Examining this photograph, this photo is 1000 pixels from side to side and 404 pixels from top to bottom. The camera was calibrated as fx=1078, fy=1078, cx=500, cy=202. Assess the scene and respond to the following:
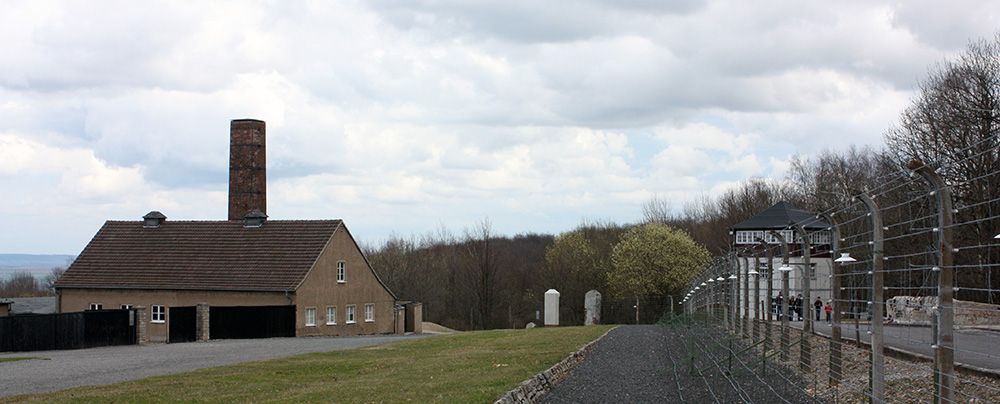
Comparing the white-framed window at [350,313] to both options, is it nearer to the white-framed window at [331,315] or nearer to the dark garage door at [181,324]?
the white-framed window at [331,315]

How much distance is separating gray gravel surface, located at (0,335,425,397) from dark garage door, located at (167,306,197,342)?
3.63 m

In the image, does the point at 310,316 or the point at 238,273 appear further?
the point at 238,273

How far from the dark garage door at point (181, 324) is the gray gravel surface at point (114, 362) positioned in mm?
3634

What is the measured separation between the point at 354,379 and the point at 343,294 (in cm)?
3399

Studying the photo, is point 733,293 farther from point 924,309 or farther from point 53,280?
point 53,280

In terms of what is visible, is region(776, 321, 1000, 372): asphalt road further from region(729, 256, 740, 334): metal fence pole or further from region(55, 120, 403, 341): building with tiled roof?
region(55, 120, 403, 341): building with tiled roof

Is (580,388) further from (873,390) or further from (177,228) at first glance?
(177,228)

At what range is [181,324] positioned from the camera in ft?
135

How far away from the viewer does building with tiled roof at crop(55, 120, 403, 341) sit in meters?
50.0

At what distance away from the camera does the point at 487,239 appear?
283 feet

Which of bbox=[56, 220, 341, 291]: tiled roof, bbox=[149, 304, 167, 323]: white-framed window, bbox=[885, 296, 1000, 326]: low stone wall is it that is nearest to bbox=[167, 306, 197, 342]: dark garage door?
bbox=[56, 220, 341, 291]: tiled roof

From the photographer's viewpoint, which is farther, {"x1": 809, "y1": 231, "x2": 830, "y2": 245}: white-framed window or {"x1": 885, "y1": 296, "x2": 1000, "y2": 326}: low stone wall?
{"x1": 809, "y1": 231, "x2": 830, "y2": 245}: white-framed window

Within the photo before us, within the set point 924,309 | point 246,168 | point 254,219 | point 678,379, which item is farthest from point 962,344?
point 246,168

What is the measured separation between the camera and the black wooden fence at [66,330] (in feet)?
112
